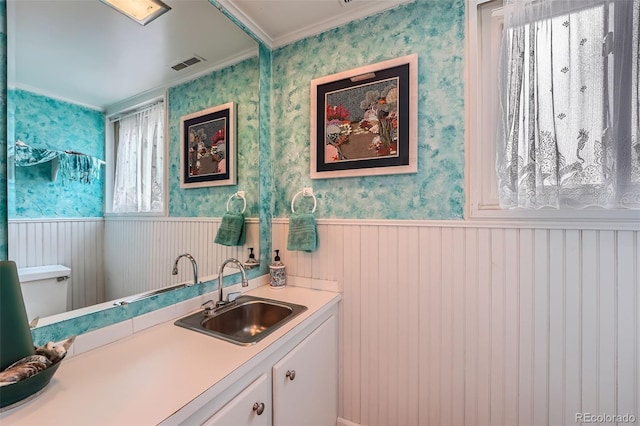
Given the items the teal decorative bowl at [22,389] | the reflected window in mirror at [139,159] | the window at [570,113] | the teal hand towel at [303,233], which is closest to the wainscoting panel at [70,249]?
the reflected window in mirror at [139,159]

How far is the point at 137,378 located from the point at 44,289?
0.45 metres

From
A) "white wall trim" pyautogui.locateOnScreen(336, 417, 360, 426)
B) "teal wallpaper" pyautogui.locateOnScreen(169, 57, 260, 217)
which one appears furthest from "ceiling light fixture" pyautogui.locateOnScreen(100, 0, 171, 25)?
"white wall trim" pyautogui.locateOnScreen(336, 417, 360, 426)

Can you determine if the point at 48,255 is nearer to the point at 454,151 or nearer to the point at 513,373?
the point at 454,151

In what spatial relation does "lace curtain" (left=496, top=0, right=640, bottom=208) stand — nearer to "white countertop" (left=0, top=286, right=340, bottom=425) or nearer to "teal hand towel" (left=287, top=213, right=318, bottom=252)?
"teal hand towel" (left=287, top=213, right=318, bottom=252)

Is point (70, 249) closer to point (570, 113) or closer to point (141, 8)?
point (141, 8)

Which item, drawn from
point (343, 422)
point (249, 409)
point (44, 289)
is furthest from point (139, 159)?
point (343, 422)

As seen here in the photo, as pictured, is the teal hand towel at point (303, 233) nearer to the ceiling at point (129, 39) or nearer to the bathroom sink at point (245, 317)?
the bathroom sink at point (245, 317)

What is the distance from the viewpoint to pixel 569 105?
3.34 ft

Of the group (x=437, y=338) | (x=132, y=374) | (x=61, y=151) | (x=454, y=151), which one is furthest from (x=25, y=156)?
(x=437, y=338)

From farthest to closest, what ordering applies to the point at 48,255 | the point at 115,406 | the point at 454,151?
the point at 454,151 → the point at 48,255 → the point at 115,406

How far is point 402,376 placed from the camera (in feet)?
4.58

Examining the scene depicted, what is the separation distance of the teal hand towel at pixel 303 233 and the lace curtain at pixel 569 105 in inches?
37.4

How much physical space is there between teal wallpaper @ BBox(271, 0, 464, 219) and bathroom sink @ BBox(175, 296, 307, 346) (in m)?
0.59

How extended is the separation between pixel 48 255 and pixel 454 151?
1.68 metres
